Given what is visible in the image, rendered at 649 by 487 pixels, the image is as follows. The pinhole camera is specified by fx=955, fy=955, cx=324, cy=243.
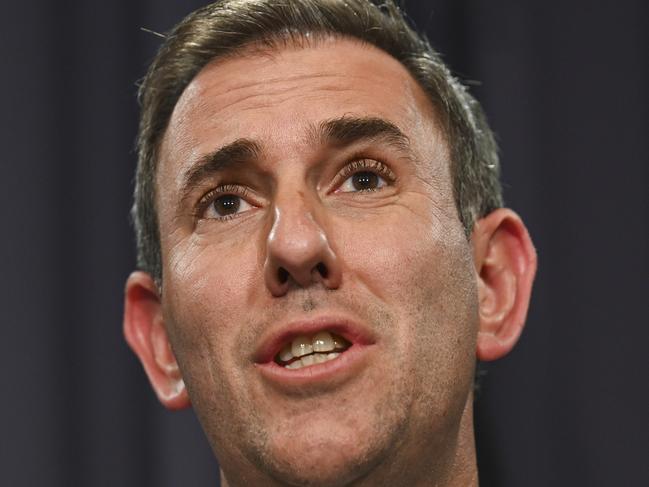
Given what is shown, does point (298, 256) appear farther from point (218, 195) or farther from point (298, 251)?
point (218, 195)

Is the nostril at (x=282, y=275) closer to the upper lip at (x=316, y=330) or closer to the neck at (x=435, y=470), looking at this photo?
the upper lip at (x=316, y=330)

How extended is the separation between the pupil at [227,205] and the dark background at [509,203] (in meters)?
0.68

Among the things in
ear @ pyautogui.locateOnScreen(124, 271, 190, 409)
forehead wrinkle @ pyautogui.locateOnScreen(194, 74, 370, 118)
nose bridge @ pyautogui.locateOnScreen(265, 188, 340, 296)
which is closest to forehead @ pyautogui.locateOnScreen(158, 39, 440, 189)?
forehead wrinkle @ pyautogui.locateOnScreen(194, 74, 370, 118)

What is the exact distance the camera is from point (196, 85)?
1579 millimetres

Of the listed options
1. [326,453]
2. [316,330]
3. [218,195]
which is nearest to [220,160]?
[218,195]

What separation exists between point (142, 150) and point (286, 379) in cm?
58

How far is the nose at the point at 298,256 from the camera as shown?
4.19ft

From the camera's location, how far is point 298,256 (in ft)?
4.17

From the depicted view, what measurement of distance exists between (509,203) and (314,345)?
828 millimetres

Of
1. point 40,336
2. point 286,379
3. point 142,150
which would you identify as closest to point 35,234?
point 40,336

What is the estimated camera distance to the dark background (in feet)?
6.24

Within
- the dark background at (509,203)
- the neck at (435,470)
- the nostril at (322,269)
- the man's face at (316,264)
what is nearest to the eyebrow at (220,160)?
the man's face at (316,264)

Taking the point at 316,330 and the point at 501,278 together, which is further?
the point at 501,278

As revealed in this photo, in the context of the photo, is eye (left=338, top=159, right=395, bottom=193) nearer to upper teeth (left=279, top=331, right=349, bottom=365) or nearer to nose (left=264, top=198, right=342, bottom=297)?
nose (left=264, top=198, right=342, bottom=297)
